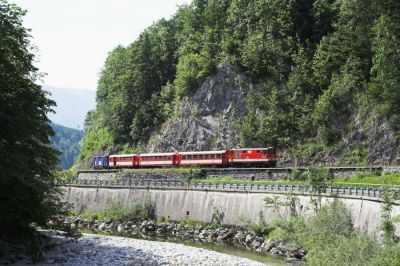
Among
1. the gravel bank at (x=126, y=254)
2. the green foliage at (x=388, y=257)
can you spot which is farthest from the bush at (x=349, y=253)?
the gravel bank at (x=126, y=254)

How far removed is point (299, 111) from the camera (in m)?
68.8

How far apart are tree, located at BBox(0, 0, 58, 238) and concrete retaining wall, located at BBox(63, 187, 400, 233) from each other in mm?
20047

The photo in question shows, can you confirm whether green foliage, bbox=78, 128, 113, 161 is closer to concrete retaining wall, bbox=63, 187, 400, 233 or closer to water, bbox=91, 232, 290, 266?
concrete retaining wall, bbox=63, 187, 400, 233

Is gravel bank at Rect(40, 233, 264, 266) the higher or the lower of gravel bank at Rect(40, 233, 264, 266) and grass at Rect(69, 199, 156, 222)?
the lower

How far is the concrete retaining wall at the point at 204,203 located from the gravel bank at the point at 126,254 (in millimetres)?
8539

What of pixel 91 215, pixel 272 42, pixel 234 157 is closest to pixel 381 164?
pixel 234 157

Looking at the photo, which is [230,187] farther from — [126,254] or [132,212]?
[126,254]

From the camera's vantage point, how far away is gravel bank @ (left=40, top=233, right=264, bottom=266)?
3078 cm

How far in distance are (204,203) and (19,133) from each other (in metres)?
29.0

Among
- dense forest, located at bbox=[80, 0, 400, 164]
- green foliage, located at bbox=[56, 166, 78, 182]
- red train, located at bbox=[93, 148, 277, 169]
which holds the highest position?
dense forest, located at bbox=[80, 0, 400, 164]

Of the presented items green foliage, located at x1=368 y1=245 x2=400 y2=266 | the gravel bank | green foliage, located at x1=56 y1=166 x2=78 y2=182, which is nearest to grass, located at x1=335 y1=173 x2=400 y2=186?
the gravel bank

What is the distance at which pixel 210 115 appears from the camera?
7862 cm

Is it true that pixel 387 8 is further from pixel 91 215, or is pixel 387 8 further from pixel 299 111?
pixel 91 215

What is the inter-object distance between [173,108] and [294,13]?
23251mm
